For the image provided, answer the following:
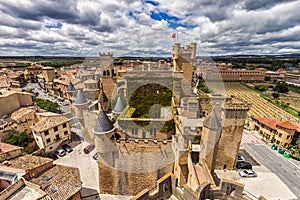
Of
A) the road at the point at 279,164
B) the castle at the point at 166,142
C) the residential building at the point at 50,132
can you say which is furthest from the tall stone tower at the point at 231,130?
the residential building at the point at 50,132

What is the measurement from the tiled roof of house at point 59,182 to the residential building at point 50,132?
6797 millimetres

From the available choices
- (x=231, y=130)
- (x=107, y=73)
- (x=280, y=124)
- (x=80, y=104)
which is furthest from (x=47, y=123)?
(x=280, y=124)

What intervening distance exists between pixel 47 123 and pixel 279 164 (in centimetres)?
2956

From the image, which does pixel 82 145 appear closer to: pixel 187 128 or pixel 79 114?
pixel 79 114

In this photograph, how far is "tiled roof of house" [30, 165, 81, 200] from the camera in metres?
10.9

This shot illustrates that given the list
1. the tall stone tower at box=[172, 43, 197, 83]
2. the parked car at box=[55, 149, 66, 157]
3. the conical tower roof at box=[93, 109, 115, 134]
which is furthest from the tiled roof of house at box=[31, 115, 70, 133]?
the tall stone tower at box=[172, 43, 197, 83]

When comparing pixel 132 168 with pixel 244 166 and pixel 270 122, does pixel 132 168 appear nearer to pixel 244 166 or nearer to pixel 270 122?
pixel 244 166

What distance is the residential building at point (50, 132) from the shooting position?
60.5 feet

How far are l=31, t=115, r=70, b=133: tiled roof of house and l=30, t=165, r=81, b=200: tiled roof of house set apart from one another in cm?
721

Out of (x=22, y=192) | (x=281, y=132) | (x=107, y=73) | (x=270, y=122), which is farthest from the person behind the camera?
(x=107, y=73)

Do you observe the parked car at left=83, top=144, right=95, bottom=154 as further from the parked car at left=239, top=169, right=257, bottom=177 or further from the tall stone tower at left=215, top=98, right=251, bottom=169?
the parked car at left=239, top=169, right=257, bottom=177

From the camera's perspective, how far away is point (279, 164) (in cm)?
1822

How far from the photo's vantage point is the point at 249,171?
1611 centimetres

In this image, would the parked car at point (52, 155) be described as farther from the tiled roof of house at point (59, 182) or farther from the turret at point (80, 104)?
the tiled roof of house at point (59, 182)
